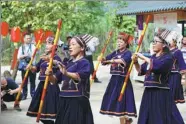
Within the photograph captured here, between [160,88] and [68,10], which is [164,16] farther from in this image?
[160,88]

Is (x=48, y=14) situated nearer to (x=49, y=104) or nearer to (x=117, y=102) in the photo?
(x=117, y=102)

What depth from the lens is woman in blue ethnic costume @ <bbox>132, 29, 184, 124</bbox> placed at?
5535 mm

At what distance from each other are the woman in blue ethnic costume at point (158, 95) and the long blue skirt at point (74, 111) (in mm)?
906

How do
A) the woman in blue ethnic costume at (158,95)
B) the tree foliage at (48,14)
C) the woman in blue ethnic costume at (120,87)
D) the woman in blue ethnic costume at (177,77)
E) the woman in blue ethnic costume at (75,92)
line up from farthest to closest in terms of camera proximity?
the tree foliage at (48,14) → the woman in blue ethnic costume at (177,77) → the woman in blue ethnic costume at (120,87) → the woman in blue ethnic costume at (158,95) → the woman in blue ethnic costume at (75,92)

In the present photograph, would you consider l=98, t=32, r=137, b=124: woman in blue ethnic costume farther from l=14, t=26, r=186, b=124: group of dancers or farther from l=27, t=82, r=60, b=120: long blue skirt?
l=27, t=82, r=60, b=120: long blue skirt

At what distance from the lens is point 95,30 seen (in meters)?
25.0

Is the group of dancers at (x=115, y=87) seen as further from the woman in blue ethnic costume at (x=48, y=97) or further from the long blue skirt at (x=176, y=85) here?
the long blue skirt at (x=176, y=85)

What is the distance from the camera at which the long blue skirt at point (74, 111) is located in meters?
4.99

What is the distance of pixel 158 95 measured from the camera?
18.4 feet

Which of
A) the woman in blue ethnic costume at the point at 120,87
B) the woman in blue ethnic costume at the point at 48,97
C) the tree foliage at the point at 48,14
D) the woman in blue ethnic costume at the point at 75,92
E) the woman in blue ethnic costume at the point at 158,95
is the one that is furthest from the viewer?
the tree foliage at the point at 48,14

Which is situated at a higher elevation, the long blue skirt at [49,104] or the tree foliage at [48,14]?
the tree foliage at [48,14]

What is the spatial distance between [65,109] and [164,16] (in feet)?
26.4

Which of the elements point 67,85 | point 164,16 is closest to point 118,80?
point 67,85

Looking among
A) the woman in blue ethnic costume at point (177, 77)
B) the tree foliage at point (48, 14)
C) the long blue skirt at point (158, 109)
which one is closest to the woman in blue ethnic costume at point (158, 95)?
the long blue skirt at point (158, 109)
